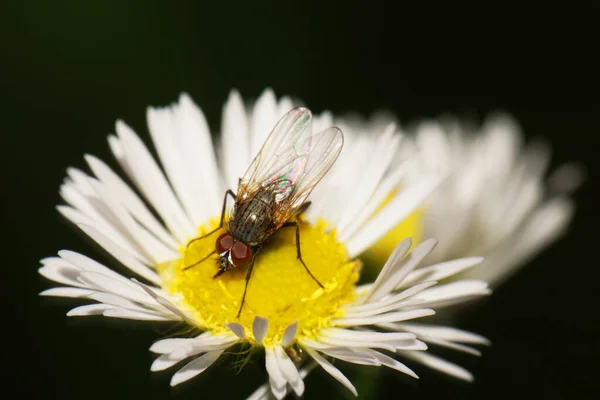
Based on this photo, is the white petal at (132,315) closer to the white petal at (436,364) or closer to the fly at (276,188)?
the fly at (276,188)

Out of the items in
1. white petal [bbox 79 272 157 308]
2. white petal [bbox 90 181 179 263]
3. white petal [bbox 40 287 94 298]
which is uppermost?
white petal [bbox 90 181 179 263]

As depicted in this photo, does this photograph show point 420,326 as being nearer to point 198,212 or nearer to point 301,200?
point 301,200

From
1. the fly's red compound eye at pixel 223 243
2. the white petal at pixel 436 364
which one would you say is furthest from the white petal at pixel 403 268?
the fly's red compound eye at pixel 223 243

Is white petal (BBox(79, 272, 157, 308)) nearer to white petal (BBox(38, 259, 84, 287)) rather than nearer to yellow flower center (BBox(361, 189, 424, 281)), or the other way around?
white petal (BBox(38, 259, 84, 287))

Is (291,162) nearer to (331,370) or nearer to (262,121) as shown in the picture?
(262,121)

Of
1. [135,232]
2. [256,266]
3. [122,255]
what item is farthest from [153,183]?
[256,266]

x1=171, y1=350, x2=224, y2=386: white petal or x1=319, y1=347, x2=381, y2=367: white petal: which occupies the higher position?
x1=171, y1=350, x2=224, y2=386: white petal

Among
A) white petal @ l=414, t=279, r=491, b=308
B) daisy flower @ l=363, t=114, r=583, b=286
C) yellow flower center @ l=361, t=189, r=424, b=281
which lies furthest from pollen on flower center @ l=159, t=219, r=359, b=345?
Result: daisy flower @ l=363, t=114, r=583, b=286
